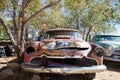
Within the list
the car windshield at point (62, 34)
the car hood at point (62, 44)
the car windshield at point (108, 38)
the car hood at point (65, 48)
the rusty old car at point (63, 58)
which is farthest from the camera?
the car windshield at point (108, 38)

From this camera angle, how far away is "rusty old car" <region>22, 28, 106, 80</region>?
251 inches

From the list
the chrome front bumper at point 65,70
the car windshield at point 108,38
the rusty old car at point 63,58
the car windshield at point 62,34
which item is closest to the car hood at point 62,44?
the rusty old car at point 63,58

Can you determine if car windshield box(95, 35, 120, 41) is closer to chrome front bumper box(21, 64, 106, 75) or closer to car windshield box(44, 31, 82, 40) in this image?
car windshield box(44, 31, 82, 40)

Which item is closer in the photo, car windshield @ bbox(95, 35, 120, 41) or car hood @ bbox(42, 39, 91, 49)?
car hood @ bbox(42, 39, 91, 49)

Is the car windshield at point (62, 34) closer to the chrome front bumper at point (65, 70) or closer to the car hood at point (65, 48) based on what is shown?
the car hood at point (65, 48)

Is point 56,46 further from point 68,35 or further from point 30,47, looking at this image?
point 68,35

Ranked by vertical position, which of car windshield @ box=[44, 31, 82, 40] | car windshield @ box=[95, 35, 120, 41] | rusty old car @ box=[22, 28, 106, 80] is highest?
car windshield @ box=[44, 31, 82, 40]

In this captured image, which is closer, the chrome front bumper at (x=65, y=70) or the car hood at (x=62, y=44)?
the chrome front bumper at (x=65, y=70)

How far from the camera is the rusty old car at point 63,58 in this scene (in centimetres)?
639

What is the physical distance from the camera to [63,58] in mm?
6578

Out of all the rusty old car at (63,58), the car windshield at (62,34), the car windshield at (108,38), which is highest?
the car windshield at (62,34)

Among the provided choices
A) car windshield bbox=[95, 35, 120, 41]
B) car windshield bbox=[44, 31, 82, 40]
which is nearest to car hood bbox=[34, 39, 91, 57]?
car windshield bbox=[44, 31, 82, 40]

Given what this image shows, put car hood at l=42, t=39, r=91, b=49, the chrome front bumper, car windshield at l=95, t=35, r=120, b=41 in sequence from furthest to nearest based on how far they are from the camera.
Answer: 1. car windshield at l=95, t=35, r=120, b=41
2. car hood at l=42, t=39, r=91, b=49
3. the chrome front bumper

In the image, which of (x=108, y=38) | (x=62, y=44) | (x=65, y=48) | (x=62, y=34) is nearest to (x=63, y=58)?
(x=65, y=48)
